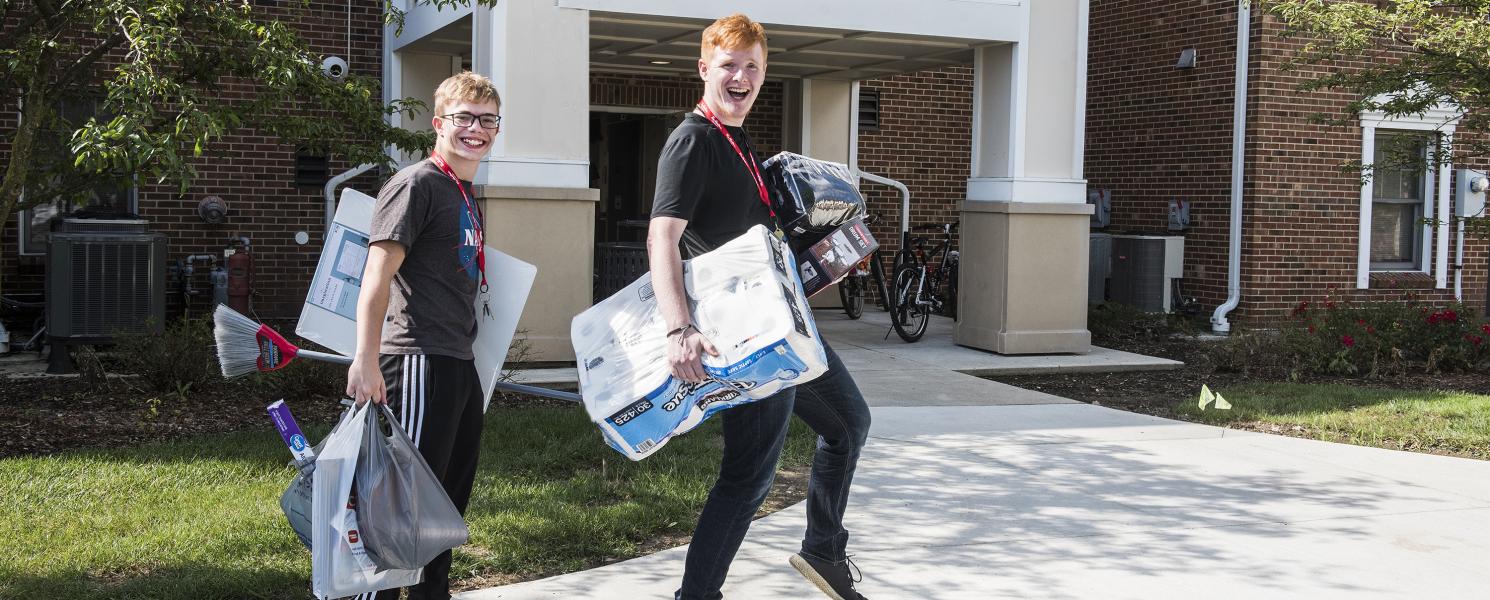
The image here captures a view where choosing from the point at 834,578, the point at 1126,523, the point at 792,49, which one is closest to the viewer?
the point at 834,578

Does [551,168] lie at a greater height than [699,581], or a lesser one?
greater

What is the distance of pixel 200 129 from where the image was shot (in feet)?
18.8

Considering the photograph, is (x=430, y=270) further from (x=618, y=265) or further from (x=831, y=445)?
(x=618, y=265)

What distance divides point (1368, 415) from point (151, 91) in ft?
22.8

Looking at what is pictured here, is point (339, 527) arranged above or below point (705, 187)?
below

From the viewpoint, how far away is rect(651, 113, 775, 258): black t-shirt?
11.9ft

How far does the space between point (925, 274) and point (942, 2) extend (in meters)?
2.37

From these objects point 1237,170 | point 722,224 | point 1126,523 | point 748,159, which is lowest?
point 1126,523

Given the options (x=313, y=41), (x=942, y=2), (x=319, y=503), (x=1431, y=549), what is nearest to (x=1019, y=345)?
(x=942, y=2)

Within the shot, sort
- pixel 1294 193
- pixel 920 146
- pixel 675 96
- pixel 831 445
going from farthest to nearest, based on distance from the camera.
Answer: pixel 920 146
pixel 675 96
pixel 1294 193
pixel 831 445

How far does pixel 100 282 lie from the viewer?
9305mm

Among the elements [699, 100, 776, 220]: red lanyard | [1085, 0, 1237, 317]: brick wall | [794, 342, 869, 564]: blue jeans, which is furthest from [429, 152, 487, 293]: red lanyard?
[1085, 0, 1237, 317]: brick wall

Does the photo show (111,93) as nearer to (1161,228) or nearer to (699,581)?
(699,581)

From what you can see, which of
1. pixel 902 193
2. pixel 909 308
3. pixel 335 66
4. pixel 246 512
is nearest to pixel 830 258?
pixel 246 512
